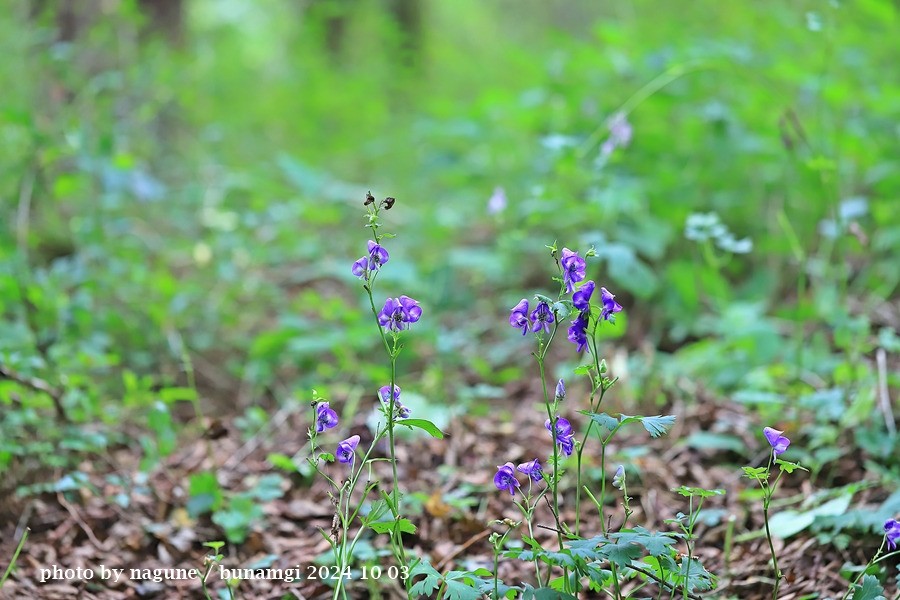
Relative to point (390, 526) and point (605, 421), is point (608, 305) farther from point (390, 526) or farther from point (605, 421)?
point (390, 526)

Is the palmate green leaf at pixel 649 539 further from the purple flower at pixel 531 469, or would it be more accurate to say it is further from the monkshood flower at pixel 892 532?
the monkshood flower at pixel 892 532

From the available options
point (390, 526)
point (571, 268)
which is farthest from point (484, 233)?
point (390, 526)

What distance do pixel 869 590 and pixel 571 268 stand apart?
2.68ft

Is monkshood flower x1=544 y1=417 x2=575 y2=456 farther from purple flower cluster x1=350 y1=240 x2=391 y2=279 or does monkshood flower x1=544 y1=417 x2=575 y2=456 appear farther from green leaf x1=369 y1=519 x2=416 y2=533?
purple flower cluster x1=350 y1=240 x2=391 y2=279

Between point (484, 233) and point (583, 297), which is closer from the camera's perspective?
point (583, 297)

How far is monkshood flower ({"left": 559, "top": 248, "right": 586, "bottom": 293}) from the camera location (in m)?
1.47

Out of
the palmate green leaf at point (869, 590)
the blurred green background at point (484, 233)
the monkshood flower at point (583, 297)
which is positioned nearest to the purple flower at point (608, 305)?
the monkshood flower at point (583, 297)

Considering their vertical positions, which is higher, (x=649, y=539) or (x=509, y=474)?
(x=509, y=474)

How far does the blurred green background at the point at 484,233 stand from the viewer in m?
2.61

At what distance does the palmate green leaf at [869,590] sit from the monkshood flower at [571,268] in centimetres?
78

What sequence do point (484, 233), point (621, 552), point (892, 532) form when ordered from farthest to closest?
point (484, 233) < point (892, 532) < point (621, 552)

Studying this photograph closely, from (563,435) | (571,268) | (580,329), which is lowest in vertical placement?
(563,435)

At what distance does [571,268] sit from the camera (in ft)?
4.85

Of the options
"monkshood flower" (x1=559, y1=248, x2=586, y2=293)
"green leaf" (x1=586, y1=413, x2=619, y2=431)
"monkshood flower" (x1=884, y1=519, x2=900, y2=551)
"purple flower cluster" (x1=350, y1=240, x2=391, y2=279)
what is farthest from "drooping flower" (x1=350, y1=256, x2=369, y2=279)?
"monkshood flower" (x1=884, y1=519, x2=900, y2=551)
